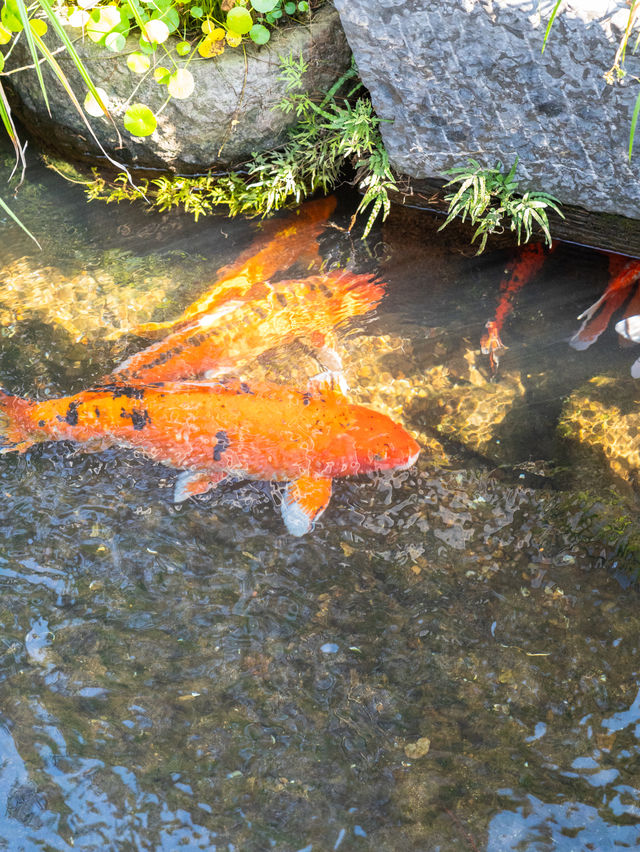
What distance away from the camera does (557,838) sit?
94.6 inches

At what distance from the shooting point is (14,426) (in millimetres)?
3818

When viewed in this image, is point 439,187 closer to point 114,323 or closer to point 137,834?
point 114,323

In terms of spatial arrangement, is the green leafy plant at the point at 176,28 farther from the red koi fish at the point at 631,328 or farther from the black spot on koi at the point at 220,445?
the red koi fish at the point at 631,328

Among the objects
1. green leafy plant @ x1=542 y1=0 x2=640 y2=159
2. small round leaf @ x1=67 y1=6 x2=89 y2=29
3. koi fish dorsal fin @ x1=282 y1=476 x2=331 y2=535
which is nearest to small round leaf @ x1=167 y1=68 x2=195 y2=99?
small round leaf @ x1=67 y1=6 x2=89 y2=29

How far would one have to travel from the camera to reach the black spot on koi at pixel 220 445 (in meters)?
3.75

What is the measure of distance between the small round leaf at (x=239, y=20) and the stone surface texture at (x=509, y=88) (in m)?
0.65

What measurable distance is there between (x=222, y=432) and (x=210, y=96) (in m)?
2.35

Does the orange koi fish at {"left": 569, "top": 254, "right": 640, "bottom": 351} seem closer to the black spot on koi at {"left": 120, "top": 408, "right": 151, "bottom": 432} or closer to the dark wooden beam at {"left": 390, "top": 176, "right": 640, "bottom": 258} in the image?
the dark wooden beam at {"left": 390, "top": 176, "right": 640, "bottom": 258}

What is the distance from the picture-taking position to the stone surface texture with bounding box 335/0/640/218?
3350mm

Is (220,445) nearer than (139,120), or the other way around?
(220,445)

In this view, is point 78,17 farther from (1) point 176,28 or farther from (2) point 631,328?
(2) point 631,328

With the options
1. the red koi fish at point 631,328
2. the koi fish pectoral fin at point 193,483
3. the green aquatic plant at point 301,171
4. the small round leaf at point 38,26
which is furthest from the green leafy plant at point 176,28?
the red koi fish at point 631,328

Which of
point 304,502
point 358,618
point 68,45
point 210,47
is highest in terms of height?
point 68,45

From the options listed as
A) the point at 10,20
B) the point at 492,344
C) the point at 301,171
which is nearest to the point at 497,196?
the point at 492,344
